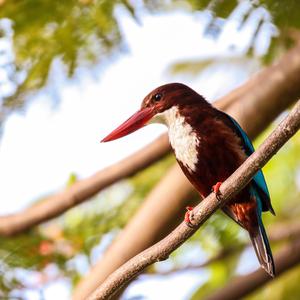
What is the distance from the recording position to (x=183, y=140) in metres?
3.70

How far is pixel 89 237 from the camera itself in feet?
18.0

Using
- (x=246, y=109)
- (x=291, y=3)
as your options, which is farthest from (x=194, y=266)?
(x=291, y=3)

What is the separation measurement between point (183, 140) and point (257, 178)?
1.20 ft

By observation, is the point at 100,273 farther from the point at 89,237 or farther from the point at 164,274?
the point at 164,274

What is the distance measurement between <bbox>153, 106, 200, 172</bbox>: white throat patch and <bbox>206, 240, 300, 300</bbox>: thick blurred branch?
3.93 ft

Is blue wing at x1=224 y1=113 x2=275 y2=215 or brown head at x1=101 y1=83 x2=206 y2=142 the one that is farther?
brown head at x1=101 y1=83 x2=206 y2=142

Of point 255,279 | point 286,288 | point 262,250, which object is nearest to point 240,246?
point 286,288

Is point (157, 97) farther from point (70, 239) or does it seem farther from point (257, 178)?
point (70, 239)

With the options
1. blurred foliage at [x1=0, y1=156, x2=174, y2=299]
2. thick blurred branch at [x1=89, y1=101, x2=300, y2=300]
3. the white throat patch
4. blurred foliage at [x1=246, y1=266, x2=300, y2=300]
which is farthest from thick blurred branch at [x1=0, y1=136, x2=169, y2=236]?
thick blurred branch at [x1=89, y1=101, x2=300, y2=300]

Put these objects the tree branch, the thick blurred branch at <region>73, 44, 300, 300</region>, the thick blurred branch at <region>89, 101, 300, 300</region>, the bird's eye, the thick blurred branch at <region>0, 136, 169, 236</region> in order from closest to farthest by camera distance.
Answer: the thick blurred branch at <region>89, 101, 300, 300</region>
the bird's eye
the thick blurred branch at <region>73, 44, 300, 300</region>
the thick blurred branch at <region>0, 136, 169, 236</region>
the tree branch

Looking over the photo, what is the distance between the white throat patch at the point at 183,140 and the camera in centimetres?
367

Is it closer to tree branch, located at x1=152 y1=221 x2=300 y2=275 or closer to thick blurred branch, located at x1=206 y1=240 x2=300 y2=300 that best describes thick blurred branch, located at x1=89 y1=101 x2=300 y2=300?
thick blurred branch, located at x1=206 y1=240 x2=300 y2=300

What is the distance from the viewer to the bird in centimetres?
366

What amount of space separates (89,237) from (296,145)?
216cm
